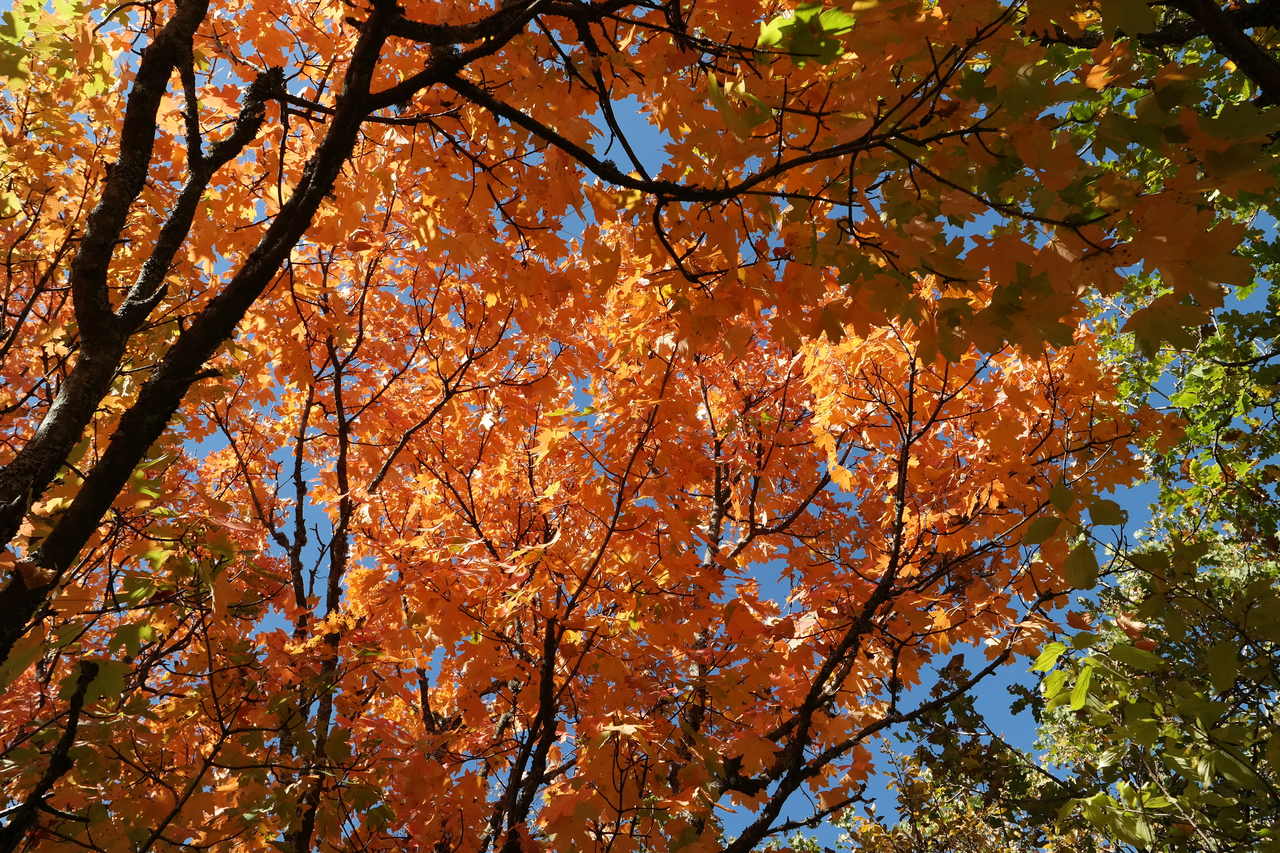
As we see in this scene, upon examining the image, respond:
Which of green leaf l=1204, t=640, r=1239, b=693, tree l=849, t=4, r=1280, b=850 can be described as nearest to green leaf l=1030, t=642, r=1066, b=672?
tree l=849, t=4, r=1280, b=850

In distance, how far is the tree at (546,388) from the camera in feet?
6.78

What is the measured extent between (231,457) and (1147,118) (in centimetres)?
819

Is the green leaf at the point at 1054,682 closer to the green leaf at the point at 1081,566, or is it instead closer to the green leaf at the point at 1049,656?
the green leaf at the point at 1049,656

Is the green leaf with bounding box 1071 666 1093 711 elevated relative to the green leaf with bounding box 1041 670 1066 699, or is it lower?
lower

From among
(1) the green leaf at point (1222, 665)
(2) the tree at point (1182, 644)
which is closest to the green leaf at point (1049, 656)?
(2) the tree at point (1182, 644)

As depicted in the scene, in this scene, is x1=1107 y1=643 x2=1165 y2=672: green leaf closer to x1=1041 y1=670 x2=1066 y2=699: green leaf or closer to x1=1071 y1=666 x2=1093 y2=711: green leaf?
x1=1071 y1=666 x2=1093 y2=711: green leaf

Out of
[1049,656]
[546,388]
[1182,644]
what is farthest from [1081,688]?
[546,388]

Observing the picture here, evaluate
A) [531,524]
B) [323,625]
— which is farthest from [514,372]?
[323,625]

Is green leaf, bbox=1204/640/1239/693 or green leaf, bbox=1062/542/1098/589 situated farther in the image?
green leaf, bbox=1204/640/1239/693

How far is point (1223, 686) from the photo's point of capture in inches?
89.8

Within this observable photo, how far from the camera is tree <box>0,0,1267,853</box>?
6.78ft

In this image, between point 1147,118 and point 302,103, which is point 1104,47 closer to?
point 1147,118

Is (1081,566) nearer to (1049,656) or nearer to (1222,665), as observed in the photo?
(1049,656)

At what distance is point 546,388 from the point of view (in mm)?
5355
